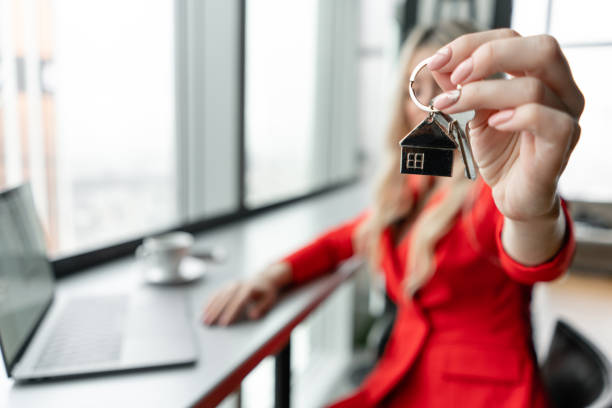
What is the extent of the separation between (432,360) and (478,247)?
0.25 m

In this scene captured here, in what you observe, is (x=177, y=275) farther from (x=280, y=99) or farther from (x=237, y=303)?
(x=280, y=99)

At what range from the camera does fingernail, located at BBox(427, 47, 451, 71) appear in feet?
1.23

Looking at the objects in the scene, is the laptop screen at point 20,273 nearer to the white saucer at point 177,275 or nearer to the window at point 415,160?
the white saucer at point 177,275

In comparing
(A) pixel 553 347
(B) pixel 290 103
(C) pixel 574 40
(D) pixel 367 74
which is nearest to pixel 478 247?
(A) pixel 553 347

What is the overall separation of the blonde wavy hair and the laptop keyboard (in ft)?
1.81

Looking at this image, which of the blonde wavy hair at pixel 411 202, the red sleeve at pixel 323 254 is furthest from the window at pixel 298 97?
the blonde wavy hair at pixel 411 202

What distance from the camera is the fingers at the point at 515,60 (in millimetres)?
366

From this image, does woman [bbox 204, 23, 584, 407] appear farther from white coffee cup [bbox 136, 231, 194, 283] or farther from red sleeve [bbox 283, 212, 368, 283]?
white coffee cup [bbox 136, 231, 194, 283]

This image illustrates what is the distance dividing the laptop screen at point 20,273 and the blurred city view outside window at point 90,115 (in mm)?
290

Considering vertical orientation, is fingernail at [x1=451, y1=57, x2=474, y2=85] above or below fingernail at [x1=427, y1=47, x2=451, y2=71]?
below

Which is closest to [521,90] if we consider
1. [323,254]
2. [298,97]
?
[323,254]

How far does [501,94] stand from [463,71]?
0.11ft

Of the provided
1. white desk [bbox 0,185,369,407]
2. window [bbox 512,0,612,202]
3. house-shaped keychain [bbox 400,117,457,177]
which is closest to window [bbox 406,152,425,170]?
house-shaped keychain [bbox 400,117,457,177]

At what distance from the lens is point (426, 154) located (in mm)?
377
